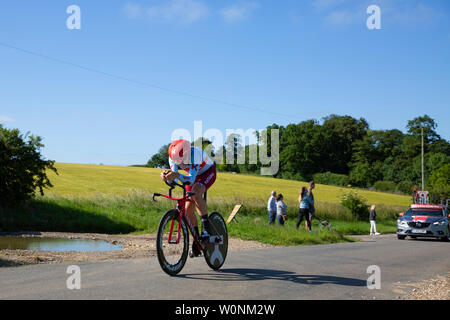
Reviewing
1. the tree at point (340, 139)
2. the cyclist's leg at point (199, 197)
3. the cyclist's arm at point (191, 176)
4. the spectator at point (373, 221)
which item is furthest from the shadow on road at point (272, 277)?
the tree at point (340, 139)

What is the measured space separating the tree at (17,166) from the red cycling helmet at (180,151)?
1508 centimetres

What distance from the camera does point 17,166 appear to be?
64.8ft

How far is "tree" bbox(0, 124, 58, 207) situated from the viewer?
64.2 ft

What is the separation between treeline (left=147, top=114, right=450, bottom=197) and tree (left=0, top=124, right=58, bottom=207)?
76007mm

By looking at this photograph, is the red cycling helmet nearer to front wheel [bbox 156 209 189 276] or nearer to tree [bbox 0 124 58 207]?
front wheel [bbox 156 209 189 276]

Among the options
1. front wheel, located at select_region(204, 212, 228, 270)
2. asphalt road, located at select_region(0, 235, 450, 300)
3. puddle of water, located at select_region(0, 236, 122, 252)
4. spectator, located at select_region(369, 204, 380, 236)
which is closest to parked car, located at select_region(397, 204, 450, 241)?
spectator, located at select_region(369, 204, 380, 236)

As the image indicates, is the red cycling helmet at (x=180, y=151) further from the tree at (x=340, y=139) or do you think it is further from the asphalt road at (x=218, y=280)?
the tree at (x=340, y=139)

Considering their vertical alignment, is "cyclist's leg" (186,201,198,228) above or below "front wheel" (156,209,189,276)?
above

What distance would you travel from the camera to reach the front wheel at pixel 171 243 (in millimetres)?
6434

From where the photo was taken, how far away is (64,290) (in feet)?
18.5
